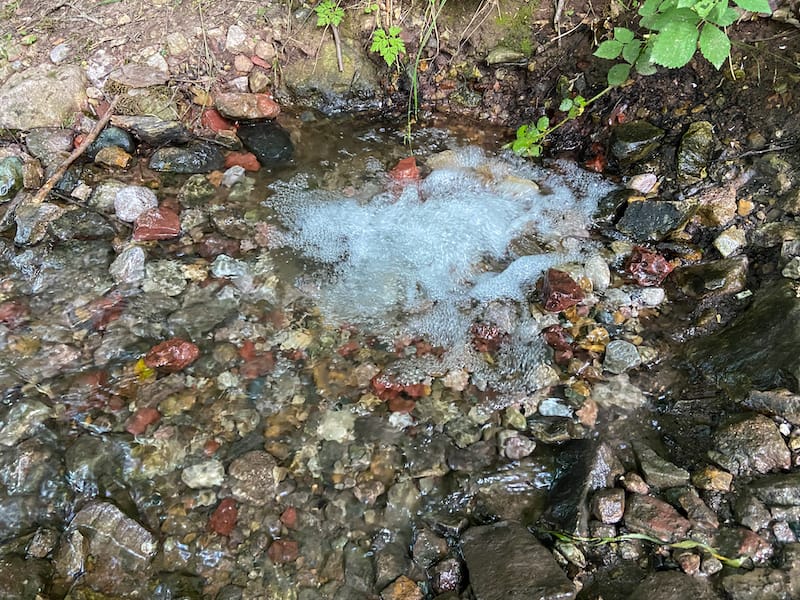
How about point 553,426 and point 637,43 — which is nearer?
point 553,426

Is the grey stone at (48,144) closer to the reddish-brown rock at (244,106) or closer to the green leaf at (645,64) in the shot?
the reddish-brown rock at (244,106)

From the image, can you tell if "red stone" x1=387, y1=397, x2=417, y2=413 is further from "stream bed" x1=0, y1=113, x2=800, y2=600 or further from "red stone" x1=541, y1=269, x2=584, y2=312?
"red stone" x1=541, y1=269, x2=584, y2=312

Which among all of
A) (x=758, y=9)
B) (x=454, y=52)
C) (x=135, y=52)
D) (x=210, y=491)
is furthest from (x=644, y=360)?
(x=135, y=52)

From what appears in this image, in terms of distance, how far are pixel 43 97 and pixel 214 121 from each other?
1204mm

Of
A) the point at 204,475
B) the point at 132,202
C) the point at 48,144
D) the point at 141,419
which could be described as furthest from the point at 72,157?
the point at 204,475

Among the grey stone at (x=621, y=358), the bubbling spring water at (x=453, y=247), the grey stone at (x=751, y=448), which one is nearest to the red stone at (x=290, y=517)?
the bubbling spring water at (x=453, y=247)

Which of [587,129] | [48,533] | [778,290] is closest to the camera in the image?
[48,533]

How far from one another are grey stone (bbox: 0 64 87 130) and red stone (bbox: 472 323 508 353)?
3.40 m

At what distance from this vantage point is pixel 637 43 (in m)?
3.28

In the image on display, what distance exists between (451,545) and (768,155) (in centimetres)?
285

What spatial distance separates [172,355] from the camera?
2.91 meters

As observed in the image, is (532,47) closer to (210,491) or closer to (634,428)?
(634,428)

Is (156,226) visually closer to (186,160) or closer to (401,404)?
(186,160)

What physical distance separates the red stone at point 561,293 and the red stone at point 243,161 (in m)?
2.32
